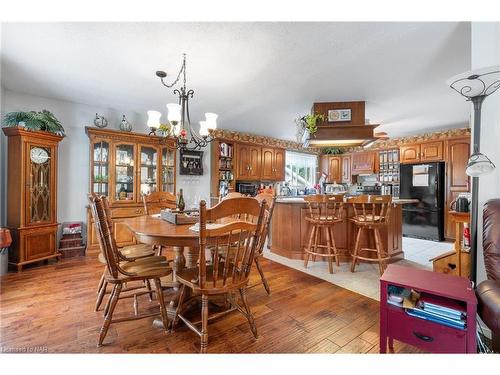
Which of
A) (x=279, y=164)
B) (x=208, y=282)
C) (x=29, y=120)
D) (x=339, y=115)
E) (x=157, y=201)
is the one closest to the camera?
(x=208, y=282)

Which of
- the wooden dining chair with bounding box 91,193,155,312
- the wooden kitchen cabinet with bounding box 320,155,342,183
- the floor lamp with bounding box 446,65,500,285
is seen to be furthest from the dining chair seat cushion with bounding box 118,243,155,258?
the wooden kitchen cabinet with bounding box 320,155,342,183

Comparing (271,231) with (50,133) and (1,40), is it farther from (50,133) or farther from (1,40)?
(1,40)

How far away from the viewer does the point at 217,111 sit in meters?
3.85

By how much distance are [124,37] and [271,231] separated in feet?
10.2

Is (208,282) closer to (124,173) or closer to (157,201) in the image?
(157,201)

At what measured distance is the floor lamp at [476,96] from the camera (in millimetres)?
1387

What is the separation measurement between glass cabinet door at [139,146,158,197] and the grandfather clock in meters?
1.14

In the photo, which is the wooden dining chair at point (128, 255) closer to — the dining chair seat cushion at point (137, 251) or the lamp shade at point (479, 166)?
the dining chair seat cushion at point (137, 251)

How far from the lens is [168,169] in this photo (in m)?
4.29

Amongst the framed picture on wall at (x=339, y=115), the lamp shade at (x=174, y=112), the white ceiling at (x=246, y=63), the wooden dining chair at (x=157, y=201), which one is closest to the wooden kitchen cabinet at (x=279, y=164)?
the white ceiling at (x=246, y=63)

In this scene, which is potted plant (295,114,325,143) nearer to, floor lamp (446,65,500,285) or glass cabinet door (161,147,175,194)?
floor lamp (446,65,500,285)

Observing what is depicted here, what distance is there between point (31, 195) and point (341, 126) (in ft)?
14.1

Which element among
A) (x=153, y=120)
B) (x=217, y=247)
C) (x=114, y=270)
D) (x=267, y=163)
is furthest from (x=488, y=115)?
(x=267, y=163)
